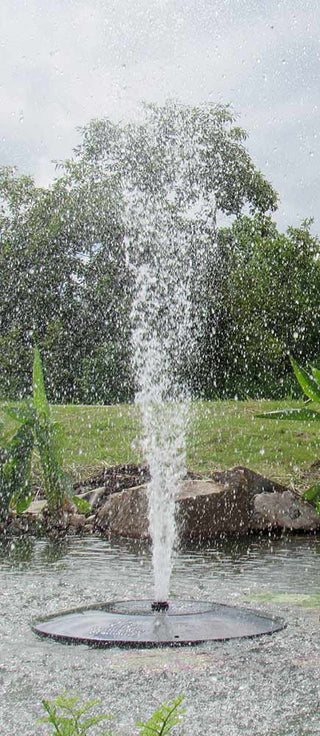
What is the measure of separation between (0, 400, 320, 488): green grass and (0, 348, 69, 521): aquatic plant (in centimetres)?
184

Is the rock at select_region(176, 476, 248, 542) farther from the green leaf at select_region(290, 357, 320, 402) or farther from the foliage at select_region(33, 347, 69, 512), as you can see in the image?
the green leaf at select_region(290, 357, 320, 402)

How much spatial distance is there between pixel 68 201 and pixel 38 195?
5.04 feet

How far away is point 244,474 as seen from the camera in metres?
7.24

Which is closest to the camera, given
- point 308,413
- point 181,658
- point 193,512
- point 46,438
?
point 181,658

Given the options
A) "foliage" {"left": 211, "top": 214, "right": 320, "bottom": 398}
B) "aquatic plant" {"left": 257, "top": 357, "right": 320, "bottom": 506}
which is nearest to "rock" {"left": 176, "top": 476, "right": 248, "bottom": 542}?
"aquatic plant" {"left": 257, "top": 357, "right": 320, "bottom": 506}

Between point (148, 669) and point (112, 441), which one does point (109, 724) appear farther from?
point (112, 441)

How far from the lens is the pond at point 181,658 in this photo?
8.83 ft

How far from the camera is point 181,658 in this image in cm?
330

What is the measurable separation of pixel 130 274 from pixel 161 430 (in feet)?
41.1

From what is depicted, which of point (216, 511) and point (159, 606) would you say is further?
point (216, 511)

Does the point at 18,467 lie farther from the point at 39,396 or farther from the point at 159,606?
the point at 159,606

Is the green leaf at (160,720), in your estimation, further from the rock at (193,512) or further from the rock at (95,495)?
the rock at (95,495)

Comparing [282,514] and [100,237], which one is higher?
[100,237]

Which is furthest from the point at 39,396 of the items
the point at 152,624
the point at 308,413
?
the point at 152,624
